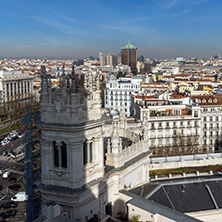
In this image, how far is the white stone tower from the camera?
1599 centimetres

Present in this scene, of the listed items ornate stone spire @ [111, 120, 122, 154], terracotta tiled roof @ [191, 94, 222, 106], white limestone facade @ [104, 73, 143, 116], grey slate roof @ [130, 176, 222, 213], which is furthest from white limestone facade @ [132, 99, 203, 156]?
ornate stone spire @ [111, 120, 122, 154]

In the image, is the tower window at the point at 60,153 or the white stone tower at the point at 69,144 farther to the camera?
the tower window at the point at 60,153

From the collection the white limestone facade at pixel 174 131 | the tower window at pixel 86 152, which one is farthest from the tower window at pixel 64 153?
the white limestone facade at pixel 174 131

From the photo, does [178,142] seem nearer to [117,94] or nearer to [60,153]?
[117,94]

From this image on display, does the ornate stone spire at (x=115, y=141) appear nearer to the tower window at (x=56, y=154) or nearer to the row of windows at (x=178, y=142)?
the tower window at (x=56, y=154)

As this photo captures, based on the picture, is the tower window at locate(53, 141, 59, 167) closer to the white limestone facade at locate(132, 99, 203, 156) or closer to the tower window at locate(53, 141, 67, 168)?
the tower window at locate(53, 141, 67, 168)

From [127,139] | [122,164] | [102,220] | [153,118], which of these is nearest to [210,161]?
A: [153,118]

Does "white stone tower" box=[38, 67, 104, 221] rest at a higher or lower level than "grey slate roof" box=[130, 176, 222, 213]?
higher

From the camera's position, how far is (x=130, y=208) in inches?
712

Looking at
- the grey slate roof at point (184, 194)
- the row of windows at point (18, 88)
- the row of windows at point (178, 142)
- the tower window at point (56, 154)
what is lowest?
the row of windows at point (178, 142)

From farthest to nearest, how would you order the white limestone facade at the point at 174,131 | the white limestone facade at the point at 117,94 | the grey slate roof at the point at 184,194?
1. the white limestone facade at the point at 117,94
2. the white limestone facade at the point at 174,131
3. the grey slate roof at the point at 184,194

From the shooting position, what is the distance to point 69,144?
1614cm

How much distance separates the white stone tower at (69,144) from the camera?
15992mm

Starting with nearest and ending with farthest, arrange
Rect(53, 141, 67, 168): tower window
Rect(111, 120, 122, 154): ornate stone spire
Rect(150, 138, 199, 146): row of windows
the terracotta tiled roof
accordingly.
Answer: Rect(53, 141, 67, 168): tower window, Rect(111, 120, 122, 154): ornate stone spire, Rect(150, 138, 199, 146): row of windows, the terracotta tiled roof
